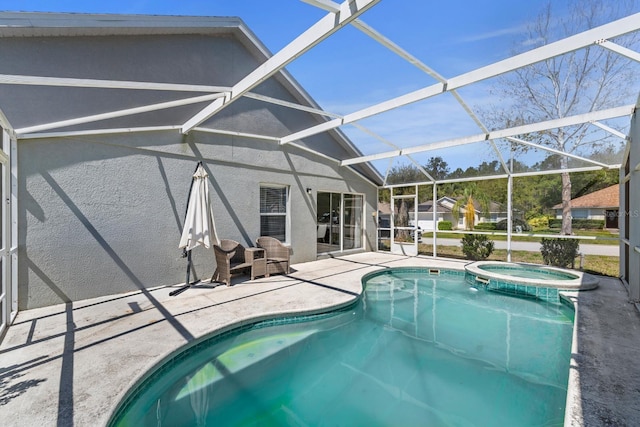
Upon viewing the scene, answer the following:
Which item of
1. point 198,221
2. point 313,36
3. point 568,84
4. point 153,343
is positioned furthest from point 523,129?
point 153,343

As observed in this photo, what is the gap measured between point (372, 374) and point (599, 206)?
9.36 m

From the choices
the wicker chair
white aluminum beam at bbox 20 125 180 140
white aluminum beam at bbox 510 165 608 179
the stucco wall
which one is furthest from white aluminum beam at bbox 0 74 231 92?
white aluminum beam at bbox 510 165 608 179

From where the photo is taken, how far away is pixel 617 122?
6.54 metres

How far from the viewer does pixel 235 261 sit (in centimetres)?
794

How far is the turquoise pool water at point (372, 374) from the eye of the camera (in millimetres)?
3182

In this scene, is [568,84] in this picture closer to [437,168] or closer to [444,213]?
[437,168]

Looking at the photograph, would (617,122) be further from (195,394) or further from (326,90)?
(195,394)

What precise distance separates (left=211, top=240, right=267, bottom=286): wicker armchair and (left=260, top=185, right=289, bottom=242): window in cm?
107

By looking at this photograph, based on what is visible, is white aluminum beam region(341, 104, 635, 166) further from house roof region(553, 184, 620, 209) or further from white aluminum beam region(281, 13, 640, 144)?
house roof region(553, 184, 620, 209)

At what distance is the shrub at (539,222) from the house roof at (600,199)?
1.75 ft

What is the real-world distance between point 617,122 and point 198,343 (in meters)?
9.38

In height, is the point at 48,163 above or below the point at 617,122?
below

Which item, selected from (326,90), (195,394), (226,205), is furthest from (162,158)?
(195,394)

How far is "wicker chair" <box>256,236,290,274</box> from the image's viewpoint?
807 cm
